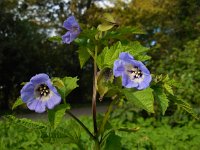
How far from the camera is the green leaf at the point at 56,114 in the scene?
1.58 meters

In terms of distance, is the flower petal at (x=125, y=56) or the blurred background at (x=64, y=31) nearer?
the flower petal at (x=125, y=56)

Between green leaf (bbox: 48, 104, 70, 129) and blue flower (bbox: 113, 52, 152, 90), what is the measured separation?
8.3 inches

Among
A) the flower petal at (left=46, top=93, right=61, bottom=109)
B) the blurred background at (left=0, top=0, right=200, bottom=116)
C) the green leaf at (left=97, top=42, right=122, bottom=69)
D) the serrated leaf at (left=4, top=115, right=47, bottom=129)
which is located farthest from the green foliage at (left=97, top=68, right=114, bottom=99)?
the blurred background at (left=0, top=0, right=200, bottom=116)

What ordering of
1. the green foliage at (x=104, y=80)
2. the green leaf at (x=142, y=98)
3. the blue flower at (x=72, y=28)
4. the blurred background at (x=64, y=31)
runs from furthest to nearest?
the blurred background at (x=64, y=31) → the blue flower at (x=72, y=28) → the green foliage at (x=104, y=80) → the green leaf at (x=142, y=98)

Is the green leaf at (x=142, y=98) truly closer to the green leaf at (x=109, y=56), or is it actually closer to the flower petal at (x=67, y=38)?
the green leaf at (x=109, y=56)

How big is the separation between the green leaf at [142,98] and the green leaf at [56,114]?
0.70 ft

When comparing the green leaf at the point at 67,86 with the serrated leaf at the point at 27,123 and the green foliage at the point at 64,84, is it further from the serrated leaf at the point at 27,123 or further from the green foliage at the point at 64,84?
the serrated leaf at the point at 27,123

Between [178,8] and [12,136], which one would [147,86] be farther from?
[178,8]

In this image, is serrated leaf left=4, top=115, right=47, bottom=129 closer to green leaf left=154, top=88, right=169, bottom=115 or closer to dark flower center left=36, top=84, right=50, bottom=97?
dark flower center left=36, top=84, right=50, bottom=97

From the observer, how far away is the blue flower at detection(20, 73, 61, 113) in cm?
156

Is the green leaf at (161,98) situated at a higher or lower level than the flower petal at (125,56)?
lower

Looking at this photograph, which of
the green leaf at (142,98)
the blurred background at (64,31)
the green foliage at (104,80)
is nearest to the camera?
the green leaf at (142,98)

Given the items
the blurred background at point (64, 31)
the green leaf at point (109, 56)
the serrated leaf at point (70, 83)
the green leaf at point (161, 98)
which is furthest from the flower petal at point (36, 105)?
the blurred background at point (64, 31)

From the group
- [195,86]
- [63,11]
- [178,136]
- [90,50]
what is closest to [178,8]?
[63,11]
